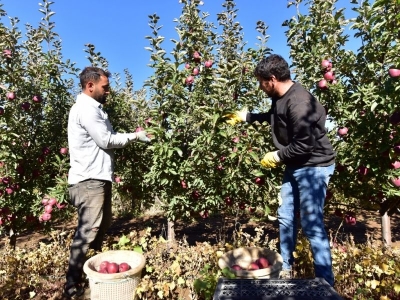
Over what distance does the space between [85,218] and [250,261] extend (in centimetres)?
142

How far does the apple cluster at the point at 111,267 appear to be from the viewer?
2523 millimetres

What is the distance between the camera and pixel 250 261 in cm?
264

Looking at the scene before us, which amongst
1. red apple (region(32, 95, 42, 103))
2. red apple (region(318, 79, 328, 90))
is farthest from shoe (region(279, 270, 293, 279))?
red apple (region(32, 95, 42, 103))

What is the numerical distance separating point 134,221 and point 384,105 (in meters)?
5.66

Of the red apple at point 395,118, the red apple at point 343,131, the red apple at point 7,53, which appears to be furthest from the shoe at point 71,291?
the red apple at point 395,118

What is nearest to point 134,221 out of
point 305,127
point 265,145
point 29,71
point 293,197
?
point 29,71

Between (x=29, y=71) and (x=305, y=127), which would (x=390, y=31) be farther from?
(x=29, y=71)

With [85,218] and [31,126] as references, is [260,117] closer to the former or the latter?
[85,218]

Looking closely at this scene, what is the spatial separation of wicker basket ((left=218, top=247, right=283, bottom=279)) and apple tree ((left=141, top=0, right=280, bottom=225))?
552 mm

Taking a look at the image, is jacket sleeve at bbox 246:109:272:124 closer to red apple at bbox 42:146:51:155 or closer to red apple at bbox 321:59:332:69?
red apple at bbox 321:59:332:69

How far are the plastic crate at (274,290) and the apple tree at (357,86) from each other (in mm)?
1585

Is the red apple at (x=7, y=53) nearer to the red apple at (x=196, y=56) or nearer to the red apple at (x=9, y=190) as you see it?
the red apple at (x=9, y=190)

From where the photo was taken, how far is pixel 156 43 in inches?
127

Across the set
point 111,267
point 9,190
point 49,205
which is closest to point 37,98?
point 9,190
